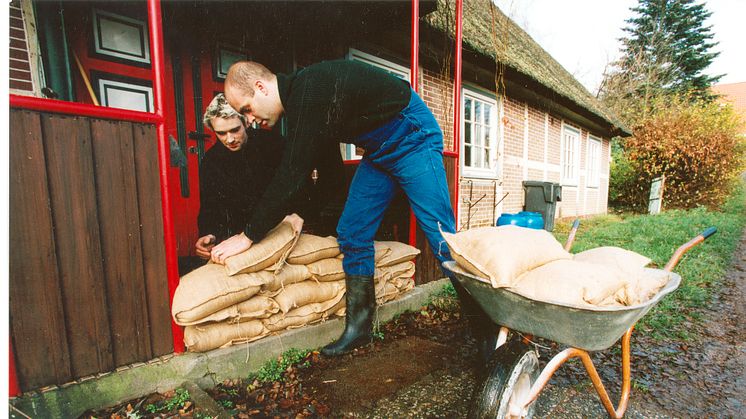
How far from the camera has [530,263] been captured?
54.3 inches

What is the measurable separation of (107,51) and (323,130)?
9.41 ft

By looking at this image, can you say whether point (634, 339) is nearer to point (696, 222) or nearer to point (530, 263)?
point (530, 263)

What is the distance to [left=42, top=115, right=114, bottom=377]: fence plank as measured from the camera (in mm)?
1504

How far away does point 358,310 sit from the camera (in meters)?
2.43

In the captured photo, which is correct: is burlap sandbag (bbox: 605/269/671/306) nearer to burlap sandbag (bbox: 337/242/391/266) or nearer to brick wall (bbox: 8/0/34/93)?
burlap sandbag (bbox: 337/242/391/266)

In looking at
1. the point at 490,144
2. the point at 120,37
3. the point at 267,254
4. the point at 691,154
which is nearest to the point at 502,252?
the point at 267,254

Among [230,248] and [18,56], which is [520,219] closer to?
[230,248]

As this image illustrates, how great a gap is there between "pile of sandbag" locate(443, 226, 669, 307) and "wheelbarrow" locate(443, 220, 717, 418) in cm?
4

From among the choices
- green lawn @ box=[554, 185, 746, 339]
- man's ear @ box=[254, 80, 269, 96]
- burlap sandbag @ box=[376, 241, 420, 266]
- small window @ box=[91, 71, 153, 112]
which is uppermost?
small window @ box=[91, 71, 153, 112]


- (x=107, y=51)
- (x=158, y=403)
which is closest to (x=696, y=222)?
(x=158, y=403)

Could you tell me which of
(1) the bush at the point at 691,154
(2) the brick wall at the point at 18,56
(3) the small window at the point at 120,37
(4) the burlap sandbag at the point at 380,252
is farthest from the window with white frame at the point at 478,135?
(1) the bush at the point at 691,154

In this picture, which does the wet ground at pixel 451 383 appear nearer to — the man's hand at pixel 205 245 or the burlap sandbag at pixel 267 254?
the burlap sandbag at pixel 267 254

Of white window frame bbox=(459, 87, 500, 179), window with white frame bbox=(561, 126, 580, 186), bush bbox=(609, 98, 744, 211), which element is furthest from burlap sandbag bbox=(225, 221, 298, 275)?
bush bbox=(609, 98, 744, 211)

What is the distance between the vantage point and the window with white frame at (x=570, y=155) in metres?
11.2
